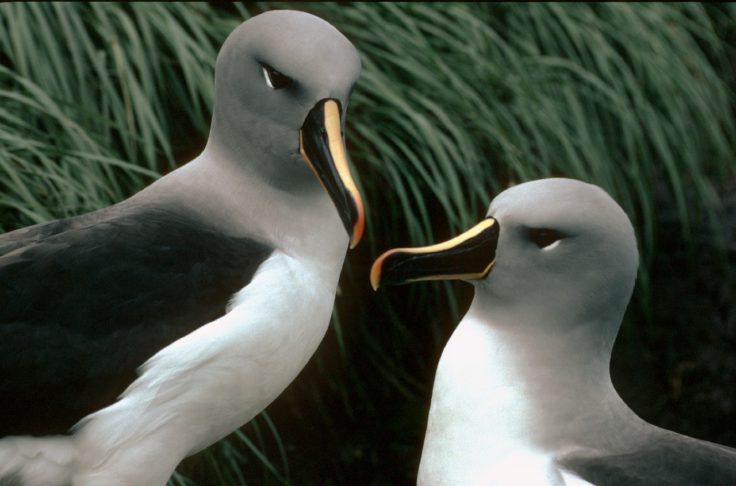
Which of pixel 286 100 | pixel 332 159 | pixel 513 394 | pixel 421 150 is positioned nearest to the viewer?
pixel 513 394

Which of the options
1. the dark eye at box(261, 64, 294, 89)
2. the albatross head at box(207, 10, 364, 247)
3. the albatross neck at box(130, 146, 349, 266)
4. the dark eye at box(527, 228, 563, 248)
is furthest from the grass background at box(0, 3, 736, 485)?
the dark eye at box(527, 228, 563, 248)

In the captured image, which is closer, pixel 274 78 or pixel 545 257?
pixel 545 257

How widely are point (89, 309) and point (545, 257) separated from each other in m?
1.00

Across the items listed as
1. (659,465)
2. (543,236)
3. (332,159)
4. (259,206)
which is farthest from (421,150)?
(659,465)

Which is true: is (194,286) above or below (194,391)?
above

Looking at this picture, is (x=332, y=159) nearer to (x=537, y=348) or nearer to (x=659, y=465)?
(x=537, y=348)

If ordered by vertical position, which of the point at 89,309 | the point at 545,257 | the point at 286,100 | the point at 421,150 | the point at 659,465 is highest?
the point at 286,100

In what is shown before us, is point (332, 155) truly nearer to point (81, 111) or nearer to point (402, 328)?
point (81, 111)

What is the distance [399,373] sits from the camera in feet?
16.7

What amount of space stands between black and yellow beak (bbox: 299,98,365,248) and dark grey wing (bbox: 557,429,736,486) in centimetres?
71

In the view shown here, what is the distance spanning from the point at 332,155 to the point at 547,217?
55cm

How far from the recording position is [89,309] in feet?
9.45

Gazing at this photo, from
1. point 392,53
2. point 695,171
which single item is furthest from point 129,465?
point 695,171

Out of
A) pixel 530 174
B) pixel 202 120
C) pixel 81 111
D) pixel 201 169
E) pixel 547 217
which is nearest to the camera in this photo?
pixel 547 217
